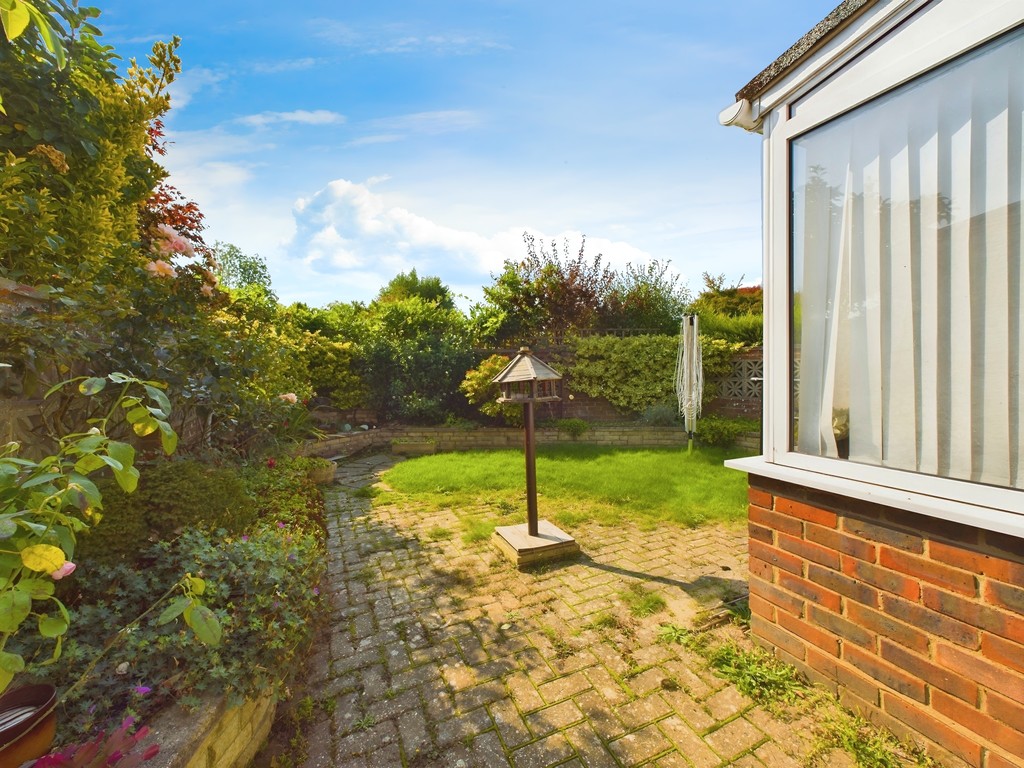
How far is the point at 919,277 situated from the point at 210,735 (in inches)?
140

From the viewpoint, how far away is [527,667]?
272cm

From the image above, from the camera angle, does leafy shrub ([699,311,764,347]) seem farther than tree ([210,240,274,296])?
No

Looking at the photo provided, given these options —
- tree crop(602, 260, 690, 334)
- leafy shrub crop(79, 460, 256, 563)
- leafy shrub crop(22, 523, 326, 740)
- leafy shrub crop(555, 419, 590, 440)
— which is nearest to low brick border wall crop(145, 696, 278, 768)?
leafy shrub crop(22, 523, 326, 740)

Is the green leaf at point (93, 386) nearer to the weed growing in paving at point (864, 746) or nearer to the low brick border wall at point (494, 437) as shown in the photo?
the weed growing in paving at point (864, 746)

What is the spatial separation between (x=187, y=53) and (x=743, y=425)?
30.2 feet

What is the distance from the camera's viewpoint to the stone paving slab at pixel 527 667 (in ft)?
7.07

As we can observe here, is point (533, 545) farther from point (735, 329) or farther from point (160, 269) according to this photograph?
point (735, 329)

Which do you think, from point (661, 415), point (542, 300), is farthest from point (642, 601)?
point (542, 300)

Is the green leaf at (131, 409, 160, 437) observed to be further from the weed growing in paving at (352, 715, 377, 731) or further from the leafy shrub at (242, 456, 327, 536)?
the leafy shrub at (242, 456, 327, 536)

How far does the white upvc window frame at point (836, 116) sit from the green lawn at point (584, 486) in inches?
109

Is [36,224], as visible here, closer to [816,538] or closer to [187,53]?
[187,53]

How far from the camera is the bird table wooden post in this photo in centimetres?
410

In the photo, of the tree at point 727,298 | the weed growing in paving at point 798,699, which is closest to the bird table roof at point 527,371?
the weed growing in paving at point 798,699

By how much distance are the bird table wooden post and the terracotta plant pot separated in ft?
9.65
